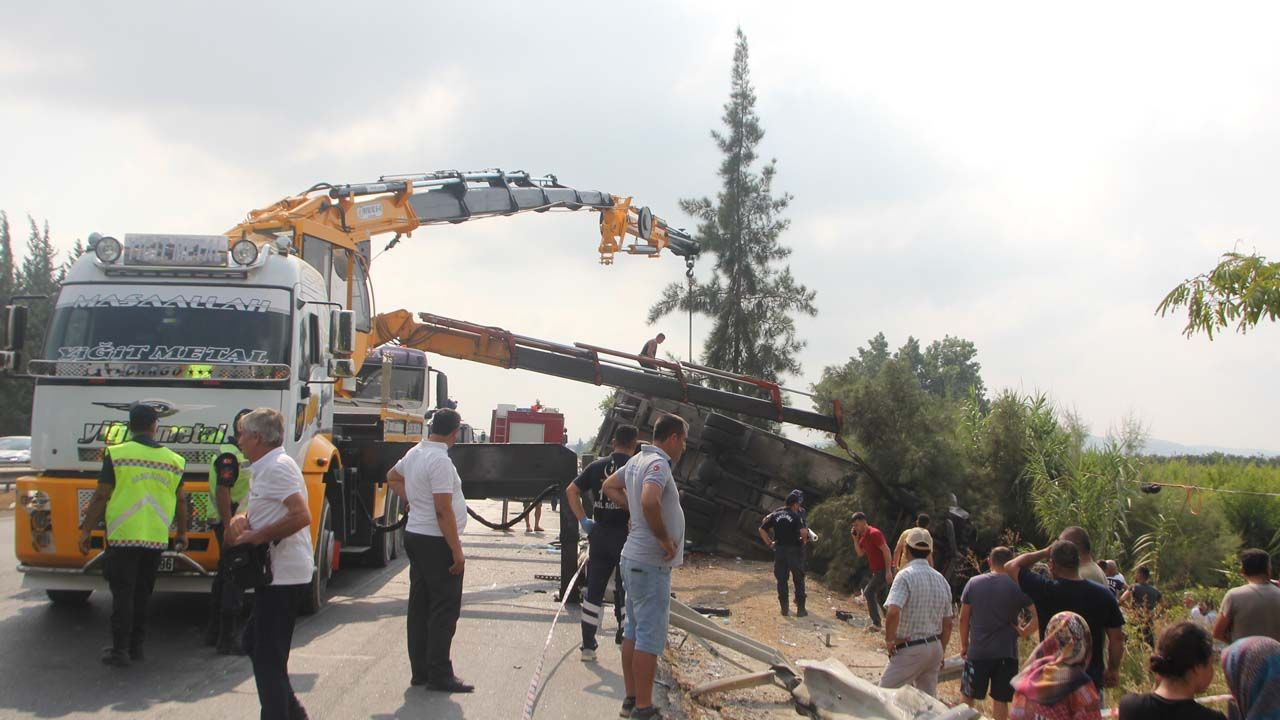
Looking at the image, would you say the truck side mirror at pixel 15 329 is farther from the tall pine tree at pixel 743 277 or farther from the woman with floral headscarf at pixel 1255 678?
the tall pine tree at pixel 743 277

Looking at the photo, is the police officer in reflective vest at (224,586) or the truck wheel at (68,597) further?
the truck wheel at (68,597)

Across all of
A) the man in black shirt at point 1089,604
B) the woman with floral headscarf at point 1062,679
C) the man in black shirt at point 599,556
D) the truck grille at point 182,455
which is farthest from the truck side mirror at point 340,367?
the woman with floral headscarf at point 1062,679

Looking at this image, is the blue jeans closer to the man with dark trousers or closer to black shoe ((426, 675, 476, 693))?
black shoe ((426, 675, 476, 693))

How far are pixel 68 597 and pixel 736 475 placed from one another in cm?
1032

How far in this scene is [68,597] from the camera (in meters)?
8.20

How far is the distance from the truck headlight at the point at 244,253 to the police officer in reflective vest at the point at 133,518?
1973 mm

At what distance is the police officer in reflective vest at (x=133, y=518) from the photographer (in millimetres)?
6547

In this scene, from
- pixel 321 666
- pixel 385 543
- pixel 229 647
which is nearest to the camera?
pixel 229 647

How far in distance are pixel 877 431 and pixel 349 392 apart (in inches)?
334

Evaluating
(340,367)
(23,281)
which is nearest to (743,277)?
(340,367)

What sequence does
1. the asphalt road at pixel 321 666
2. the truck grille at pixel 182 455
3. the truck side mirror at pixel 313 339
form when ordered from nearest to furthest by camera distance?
1. the asphalt road at pixel 321 666
2. the truck grille at pixel 182 455
3. the truck side mirror at pixel 313 339

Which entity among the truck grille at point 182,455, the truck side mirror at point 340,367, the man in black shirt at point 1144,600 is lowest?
the man in black shirt at point 1144,600

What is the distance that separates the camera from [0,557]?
1131 cm

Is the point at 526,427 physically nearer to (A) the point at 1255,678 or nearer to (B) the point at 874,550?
(B) the point at 874,550
